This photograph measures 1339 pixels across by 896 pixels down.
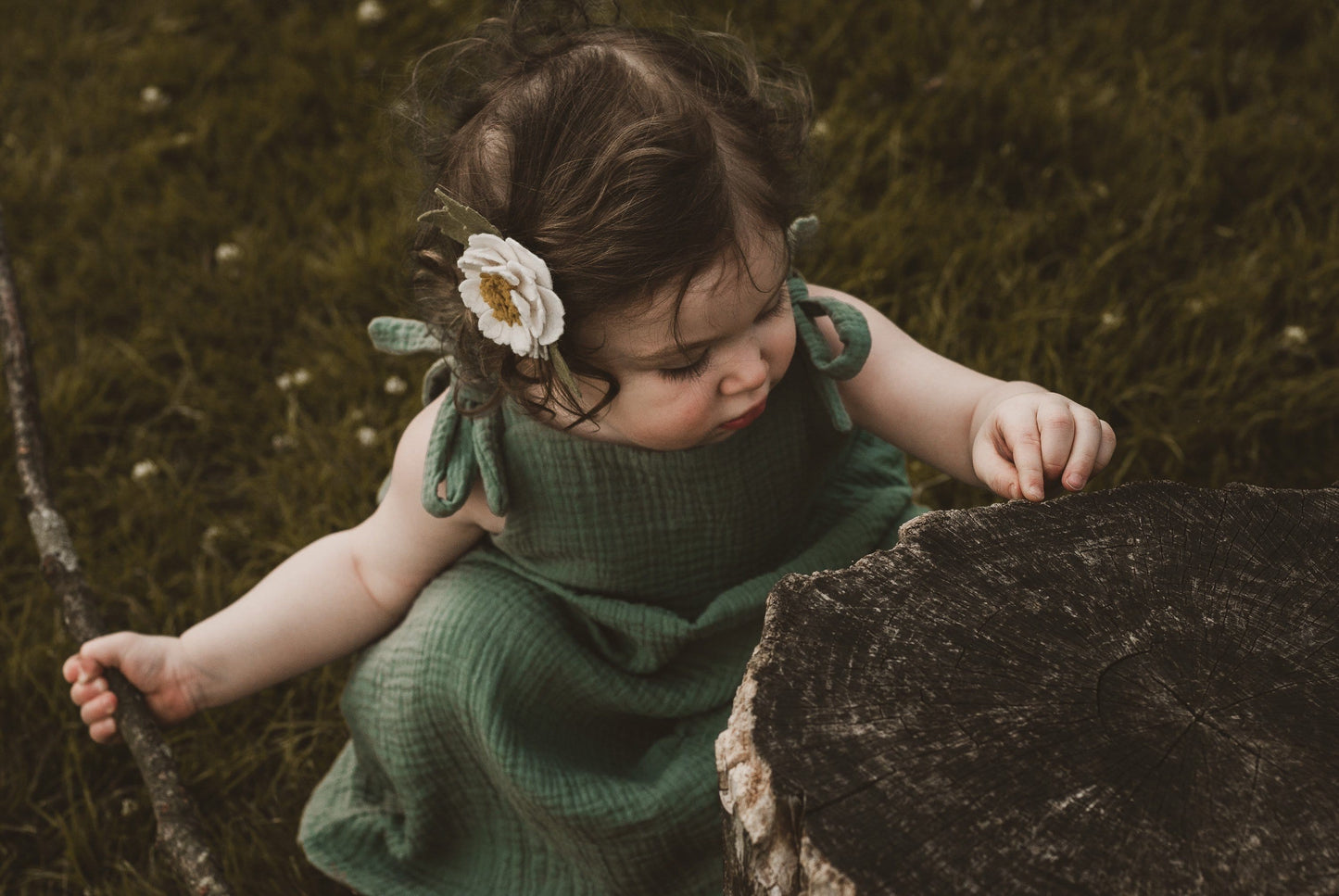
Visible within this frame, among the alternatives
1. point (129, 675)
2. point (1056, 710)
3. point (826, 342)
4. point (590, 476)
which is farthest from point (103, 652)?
point (1056, 710)

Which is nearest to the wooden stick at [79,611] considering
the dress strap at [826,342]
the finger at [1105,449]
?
the dress strap at [826,342]

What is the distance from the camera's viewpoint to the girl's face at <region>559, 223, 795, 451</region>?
4.91 ft

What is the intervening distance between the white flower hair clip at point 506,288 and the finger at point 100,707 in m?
0.97

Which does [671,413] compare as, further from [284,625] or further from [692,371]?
[284,625]

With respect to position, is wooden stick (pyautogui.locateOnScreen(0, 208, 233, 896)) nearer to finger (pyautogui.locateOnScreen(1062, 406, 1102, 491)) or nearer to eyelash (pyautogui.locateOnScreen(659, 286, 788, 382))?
eyelash (pyautogui.locateOnScreen(659, 286, 788, 382))

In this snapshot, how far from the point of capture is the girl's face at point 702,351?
1.50 metres

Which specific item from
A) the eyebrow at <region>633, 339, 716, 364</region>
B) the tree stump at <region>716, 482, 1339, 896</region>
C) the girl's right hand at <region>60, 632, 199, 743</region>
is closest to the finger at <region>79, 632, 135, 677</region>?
the girl's right hand at <region>60, 632, 199, 743</region>

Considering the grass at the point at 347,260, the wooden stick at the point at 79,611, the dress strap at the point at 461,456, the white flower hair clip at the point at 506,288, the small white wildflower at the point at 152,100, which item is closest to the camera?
the white flower hair clip at the point at 506,288

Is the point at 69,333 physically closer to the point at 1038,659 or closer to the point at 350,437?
the point at 350,437

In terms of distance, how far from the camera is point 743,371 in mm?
1554

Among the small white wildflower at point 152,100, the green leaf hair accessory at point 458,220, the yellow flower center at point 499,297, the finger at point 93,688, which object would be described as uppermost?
the green leaf hair accessory at point 458,220

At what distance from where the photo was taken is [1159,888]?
38.4 inches

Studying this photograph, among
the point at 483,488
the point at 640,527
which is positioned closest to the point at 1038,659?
the point at 640,527

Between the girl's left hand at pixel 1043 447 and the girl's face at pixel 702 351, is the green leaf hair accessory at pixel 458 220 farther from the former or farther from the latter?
the girl's left hand at pixel 1043 447
